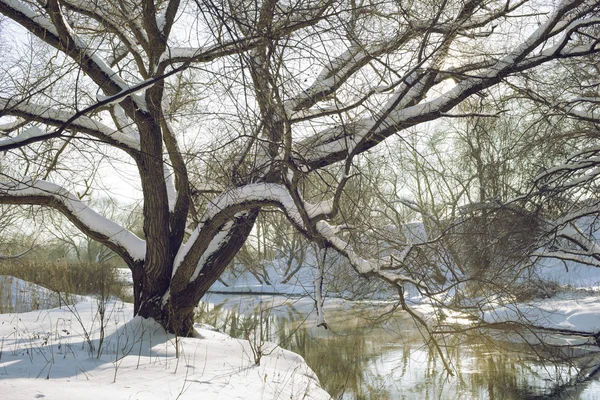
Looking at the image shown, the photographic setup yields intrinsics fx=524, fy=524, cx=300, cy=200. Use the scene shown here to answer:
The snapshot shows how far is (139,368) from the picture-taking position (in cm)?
474

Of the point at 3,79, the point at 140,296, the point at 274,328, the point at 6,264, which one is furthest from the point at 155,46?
the point at 6,264

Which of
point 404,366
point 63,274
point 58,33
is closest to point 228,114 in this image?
point 58,33

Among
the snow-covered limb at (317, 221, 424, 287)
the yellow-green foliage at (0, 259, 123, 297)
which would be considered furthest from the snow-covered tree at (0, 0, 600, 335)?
the yellow-green foliage at (0, 259, 123, 297)

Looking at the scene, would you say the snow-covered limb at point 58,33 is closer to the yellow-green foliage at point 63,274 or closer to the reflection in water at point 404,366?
the reflection in water at point 404,366

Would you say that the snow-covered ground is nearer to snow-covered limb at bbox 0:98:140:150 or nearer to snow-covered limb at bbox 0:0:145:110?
snow-covered limb at bbox 0:98:140:150

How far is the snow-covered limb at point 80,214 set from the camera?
19.1 feet

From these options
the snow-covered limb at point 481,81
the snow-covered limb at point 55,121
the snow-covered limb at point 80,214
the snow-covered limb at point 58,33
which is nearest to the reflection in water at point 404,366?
the snow-covered limb at point 481,81

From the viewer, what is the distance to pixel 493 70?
18.2ft

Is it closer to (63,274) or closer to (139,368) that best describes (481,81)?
(139,368)

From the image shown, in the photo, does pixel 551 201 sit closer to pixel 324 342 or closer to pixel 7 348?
pixel 324 342

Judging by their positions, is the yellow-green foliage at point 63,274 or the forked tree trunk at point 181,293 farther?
the yellow-green foliage at point 63,274

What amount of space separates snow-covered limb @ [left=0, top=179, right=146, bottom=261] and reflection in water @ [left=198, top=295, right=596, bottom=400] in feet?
6.43

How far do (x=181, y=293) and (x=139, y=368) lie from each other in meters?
2.18

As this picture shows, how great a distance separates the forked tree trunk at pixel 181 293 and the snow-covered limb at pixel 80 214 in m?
0.31
